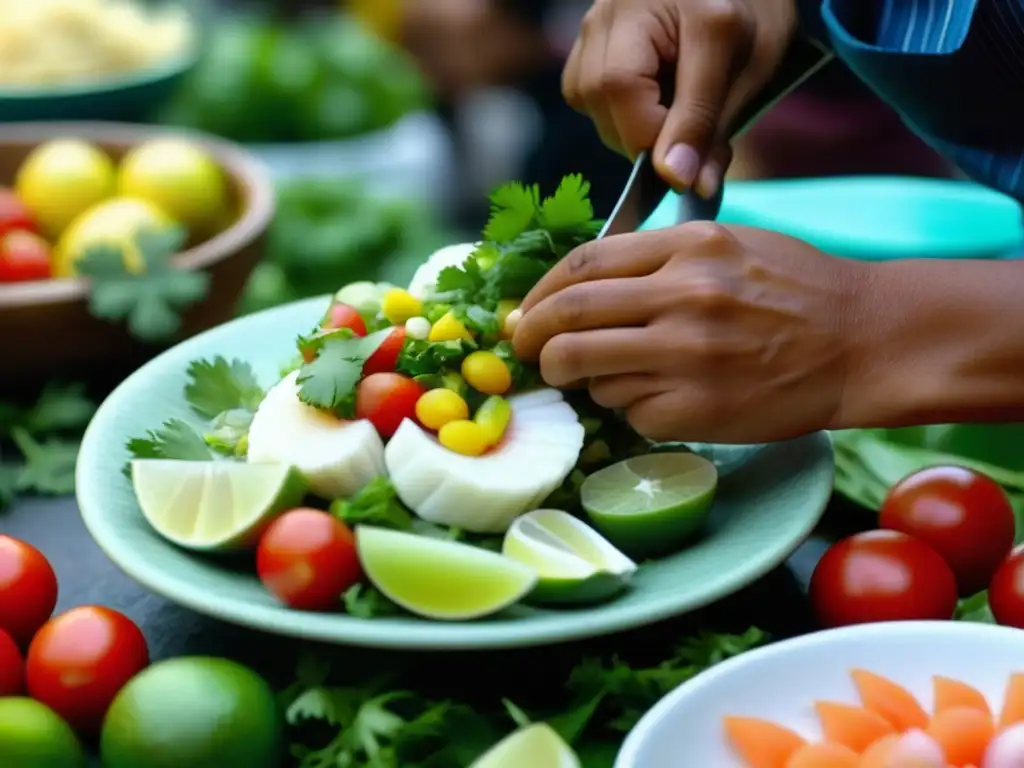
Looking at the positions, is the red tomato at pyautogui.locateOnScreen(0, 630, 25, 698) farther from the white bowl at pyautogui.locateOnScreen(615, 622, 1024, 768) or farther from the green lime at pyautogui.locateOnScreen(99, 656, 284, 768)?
the white bowl at pyautogui.locateOnScreen(615, 622, 1024, 768)

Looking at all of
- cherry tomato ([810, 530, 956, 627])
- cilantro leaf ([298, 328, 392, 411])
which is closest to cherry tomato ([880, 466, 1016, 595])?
cherry tomato ([810, 530, 956, 627])

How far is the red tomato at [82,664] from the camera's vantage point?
3.22 ft

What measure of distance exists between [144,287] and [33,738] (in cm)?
79

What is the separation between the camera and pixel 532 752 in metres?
0.82

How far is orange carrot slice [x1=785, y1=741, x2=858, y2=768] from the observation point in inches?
32.7

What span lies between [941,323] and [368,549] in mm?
533

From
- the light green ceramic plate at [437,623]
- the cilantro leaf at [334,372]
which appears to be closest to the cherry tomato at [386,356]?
the cilantro leaf at [334,372]

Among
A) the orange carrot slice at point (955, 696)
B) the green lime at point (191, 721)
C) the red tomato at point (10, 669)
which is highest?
the orange carrot slice at point (955, 696)

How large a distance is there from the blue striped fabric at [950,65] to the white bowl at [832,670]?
2.36 feet

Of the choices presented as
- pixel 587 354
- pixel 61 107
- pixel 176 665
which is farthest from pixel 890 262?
pixel 61 107

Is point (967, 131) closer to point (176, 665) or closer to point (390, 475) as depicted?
point (390, 475)

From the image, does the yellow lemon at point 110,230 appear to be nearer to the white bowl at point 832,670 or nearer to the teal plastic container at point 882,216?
the teal plastic container at point 882,216

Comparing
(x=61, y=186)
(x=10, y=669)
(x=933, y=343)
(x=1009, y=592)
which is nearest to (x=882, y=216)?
(x=933, y=343)

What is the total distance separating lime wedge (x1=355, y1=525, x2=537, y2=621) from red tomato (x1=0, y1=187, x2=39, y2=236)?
1.03 m
